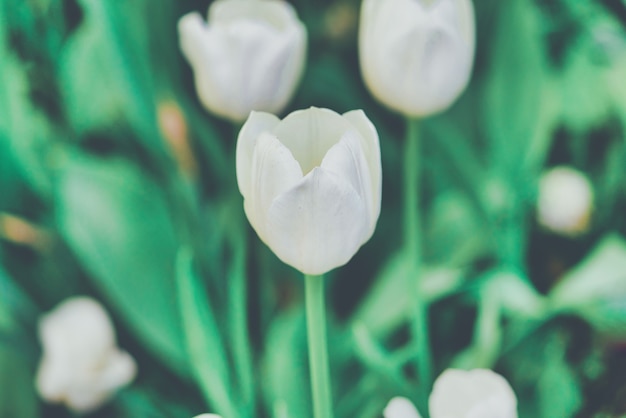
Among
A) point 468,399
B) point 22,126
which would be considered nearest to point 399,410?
point 468,399

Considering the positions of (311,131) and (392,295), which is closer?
(311,131)

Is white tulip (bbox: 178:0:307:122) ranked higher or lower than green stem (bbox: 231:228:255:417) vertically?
higher

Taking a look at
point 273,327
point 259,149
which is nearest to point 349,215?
point 259,149

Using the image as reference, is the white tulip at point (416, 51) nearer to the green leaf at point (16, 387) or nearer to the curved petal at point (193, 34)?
the curved petal at point (193, 34)

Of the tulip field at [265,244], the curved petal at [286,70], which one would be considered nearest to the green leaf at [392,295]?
the tulip field at [265,244]

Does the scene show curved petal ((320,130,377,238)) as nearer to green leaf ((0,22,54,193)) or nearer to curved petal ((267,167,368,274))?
curved petal ((267,167,368,274))

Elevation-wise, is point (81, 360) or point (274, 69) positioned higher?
point (274, 69)

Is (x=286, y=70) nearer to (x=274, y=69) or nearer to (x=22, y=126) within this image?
(x=274, y=69)

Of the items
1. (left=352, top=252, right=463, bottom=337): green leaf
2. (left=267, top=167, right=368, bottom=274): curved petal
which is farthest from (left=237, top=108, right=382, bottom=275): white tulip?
(left=352, top=252, right=463, bottom=337): green leaf
